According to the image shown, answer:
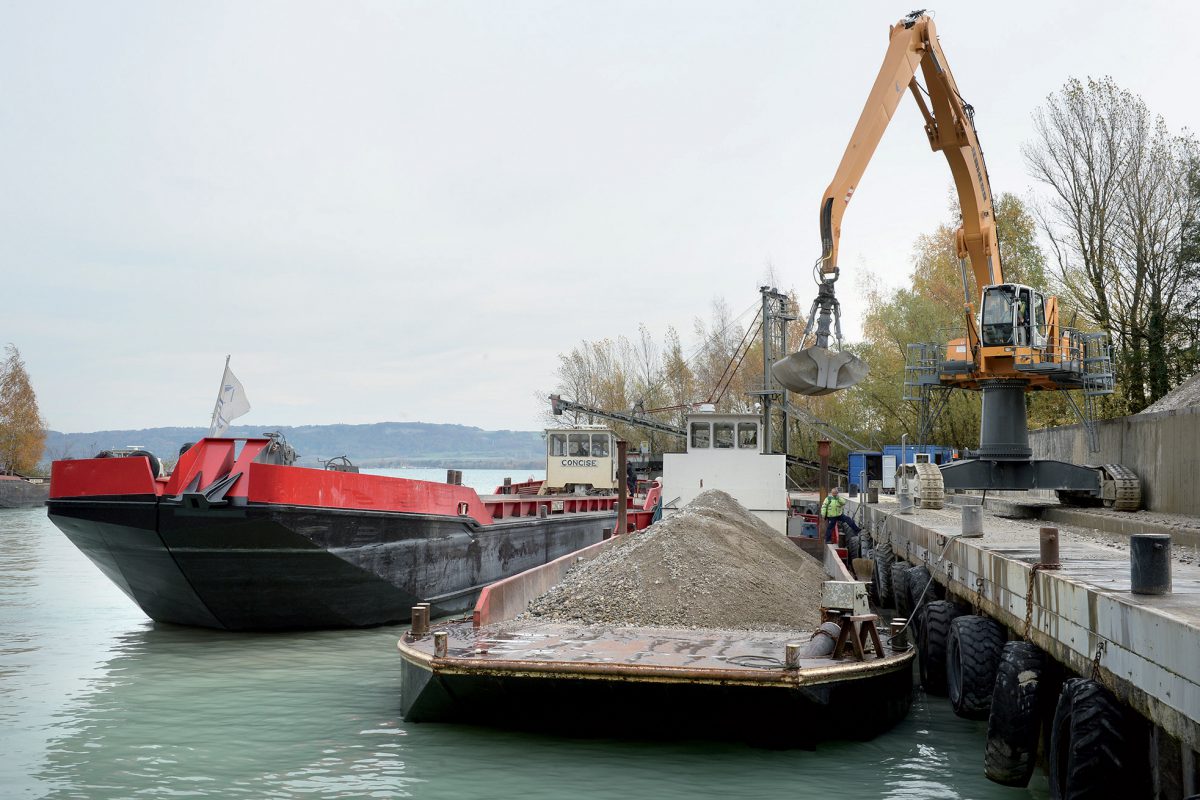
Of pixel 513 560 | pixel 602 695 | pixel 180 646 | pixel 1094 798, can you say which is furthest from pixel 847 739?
pixel 513 560

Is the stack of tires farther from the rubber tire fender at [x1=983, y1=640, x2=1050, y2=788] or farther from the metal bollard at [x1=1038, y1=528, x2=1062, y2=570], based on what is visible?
the metal bollard at [x1=1038, y1=528, x2=1062, y2=570]

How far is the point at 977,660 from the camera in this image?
8.26m

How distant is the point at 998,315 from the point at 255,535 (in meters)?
12.9

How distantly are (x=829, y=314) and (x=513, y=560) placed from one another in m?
6.84

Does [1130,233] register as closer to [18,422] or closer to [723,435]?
[723,435]

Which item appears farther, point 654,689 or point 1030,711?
point 654,689

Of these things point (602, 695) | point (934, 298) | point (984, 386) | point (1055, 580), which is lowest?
point (602, 695)

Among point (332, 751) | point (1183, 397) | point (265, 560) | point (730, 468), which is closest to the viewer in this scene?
point (332, 751)

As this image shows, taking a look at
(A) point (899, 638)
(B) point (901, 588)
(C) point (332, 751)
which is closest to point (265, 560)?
(C) point (332, 751)

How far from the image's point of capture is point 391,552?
44.0 feet

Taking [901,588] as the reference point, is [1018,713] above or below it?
above

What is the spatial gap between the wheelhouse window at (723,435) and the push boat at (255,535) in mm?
5813

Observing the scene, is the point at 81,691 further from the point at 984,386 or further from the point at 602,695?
the point at 984,386

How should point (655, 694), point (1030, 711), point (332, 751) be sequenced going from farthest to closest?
point (332, 751), point (655, 694), point (1030, 711)
